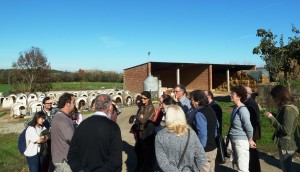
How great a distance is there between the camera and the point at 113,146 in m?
3.27

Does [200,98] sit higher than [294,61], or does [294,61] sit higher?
[294,61]

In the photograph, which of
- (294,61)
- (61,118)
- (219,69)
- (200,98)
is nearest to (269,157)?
(200,98)

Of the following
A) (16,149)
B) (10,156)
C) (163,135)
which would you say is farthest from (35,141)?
(16,149)

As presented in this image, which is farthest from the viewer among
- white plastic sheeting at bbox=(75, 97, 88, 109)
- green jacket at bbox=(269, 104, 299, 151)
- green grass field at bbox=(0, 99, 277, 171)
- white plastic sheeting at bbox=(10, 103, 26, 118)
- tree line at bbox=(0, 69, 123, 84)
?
tree line at bbox=(0, 69, 123, 84)

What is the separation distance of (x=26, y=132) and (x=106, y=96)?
2348mm

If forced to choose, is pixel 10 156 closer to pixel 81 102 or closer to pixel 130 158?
pixel 130 158

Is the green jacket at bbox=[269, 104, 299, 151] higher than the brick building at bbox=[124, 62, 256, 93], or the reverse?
the brick building at bbox=[124, 62, 256, 93]

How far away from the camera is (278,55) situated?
574 inches

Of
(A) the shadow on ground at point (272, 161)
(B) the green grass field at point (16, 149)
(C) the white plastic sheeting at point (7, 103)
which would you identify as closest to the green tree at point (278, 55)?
(B) the green grass field at point (16, 149)

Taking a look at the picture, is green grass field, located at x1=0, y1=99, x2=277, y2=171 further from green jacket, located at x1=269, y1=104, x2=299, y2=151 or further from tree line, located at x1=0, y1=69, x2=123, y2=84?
tree line, located at x1=0, y1=69, x2=123, y2=84

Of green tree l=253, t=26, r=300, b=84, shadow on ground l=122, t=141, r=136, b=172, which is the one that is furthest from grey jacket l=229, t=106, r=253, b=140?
green tree l=253, t=26, r=300, b=84

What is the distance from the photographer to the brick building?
27.8 m

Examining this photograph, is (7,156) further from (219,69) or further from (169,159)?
(219,69)

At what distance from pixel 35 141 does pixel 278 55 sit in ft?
42.5
